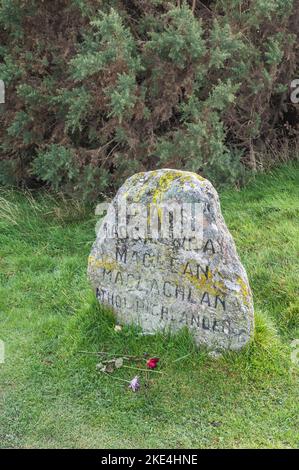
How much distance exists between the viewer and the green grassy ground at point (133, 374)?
11.2 feet

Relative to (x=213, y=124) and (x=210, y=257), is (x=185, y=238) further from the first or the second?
(x=213, y=124)

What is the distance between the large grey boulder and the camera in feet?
12.0

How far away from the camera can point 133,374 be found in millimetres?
3785

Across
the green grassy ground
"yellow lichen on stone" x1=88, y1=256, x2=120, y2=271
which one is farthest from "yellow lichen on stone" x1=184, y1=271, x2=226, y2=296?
"yellow lichen on stone" x1=88, y1=256, x2=120, y2=271

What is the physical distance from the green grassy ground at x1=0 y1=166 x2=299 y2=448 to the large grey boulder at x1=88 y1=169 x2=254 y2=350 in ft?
0.56

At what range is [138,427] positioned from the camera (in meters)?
3.45

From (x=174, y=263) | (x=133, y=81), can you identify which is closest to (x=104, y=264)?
(x=174, y=263)

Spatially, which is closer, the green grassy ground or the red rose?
the green grassy ground

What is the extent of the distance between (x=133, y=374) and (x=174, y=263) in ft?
2.59

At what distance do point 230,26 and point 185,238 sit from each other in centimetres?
305

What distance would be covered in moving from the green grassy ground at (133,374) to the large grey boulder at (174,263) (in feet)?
0.56

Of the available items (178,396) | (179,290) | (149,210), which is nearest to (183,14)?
(149,210)

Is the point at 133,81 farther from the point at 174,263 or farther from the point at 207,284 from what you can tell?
the point at 207,284

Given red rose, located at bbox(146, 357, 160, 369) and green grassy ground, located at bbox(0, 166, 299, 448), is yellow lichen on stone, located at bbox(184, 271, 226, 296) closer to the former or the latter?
green grassy ground, located at bbox(0, 166, 299, 448)
